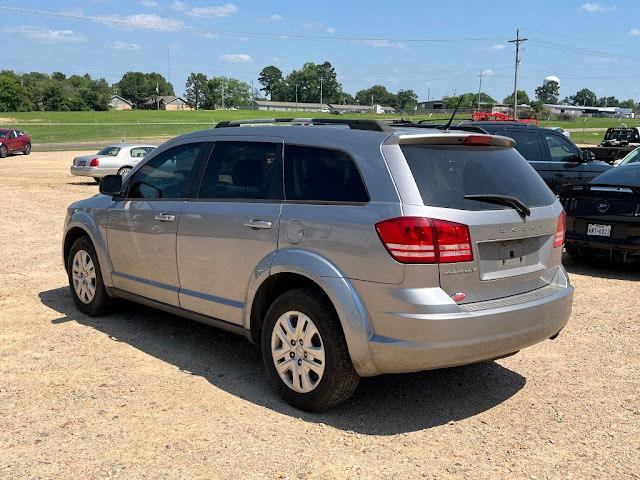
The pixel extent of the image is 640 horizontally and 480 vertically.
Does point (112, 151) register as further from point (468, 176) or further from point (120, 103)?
point (120, 103)

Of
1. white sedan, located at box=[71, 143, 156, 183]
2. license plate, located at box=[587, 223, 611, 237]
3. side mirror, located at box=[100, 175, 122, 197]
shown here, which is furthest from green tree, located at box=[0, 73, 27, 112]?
license plate, located at box=[587, 223, 611, 237]

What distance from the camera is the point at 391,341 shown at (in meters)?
3.62

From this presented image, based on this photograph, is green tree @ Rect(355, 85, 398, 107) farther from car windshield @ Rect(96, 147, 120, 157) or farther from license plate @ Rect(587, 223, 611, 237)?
license plate @ Rect(587, 223, 611, 237)

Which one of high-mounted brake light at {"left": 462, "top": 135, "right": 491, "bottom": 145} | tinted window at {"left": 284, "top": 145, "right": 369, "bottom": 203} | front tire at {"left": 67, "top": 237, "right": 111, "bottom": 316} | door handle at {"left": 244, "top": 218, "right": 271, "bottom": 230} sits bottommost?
front tire at {"left": 67, "top": 237, "right": 111, "bottom": 316}

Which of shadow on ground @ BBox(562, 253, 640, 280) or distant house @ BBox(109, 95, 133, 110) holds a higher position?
distant house @ BBox(109, 95, 133, 110)

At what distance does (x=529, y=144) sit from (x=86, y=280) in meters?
8.61

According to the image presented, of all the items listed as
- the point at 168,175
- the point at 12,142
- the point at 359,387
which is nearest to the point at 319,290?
the point at 359,387

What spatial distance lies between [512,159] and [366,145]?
1084 millimetres

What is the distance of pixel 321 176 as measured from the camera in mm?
4137

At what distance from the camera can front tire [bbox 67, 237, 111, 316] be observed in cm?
600

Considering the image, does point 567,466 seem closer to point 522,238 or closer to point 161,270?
point 522,238

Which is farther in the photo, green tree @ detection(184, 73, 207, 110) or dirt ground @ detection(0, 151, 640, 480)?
green tree @ detection(184, 73, 207, 110)

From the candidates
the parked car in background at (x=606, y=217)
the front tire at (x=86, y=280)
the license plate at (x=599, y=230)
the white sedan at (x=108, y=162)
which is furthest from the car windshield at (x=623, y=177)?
the white sedan at (x=108, y=162)

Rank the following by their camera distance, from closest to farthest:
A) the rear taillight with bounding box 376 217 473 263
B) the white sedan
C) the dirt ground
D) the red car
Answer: the dirt ground < the rear taillight with bounding box 376 217 473 263 < the white sedan < the red car
